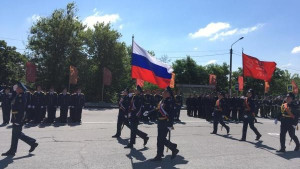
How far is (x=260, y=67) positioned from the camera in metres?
16.8

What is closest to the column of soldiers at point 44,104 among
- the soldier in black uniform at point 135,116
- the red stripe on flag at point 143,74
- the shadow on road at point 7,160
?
the red stripe on flag at point 143,74

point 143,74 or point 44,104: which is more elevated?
point 143,74

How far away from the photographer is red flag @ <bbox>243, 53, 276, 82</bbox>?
16.6 m

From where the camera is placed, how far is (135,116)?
970 cm

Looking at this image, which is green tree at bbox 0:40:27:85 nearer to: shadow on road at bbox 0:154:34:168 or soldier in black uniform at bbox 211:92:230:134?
soldier in black uniform at bbox 211:92:230:134

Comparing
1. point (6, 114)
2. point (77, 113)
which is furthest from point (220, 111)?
point (6, 114)

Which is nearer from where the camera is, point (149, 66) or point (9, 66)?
point (149, 66)

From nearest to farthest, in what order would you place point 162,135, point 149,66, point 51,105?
1. point 162,135
2. point 149,66
3. point 51,105

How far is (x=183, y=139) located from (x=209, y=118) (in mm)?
8243

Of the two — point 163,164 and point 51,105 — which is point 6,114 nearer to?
point 51,105

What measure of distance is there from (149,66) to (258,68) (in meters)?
8.89

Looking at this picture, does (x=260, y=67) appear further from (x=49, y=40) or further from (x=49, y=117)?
(x=49, y=40)

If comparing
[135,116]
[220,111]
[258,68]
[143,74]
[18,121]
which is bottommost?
[18,121]

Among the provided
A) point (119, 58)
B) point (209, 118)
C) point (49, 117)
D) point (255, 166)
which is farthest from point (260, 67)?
point (119, 58)
